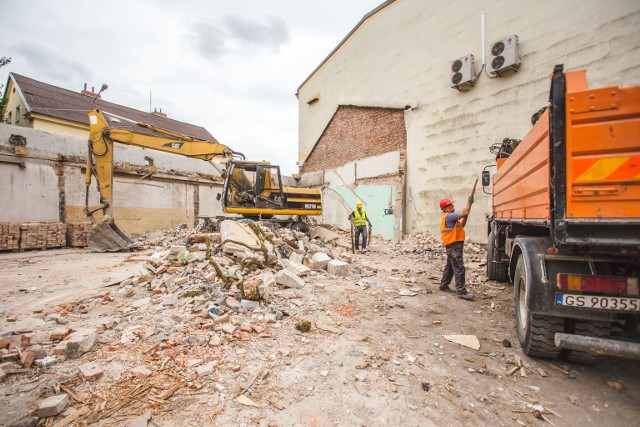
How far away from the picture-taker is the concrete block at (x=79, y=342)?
2.77 m

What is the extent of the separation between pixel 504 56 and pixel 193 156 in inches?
382

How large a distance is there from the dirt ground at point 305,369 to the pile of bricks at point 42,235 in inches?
256

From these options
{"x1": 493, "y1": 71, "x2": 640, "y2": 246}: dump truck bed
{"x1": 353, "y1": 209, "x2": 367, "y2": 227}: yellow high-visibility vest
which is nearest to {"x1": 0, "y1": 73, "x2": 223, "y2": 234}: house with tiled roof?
{"x1": 353, "y1": 209, "x2": 367, "y2": 227}: yellow high-visibility vest

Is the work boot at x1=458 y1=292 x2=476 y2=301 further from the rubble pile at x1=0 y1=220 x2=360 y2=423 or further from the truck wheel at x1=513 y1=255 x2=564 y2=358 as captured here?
the rubble pile at x1=0 y1=220 x2=360 y2=423

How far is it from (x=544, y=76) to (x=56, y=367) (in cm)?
1114

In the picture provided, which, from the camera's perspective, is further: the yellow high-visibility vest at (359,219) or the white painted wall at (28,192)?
the yellow high-visibility vest at (359,219)

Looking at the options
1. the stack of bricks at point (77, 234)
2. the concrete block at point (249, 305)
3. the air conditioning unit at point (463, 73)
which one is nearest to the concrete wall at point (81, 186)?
the stack of bricks at point (77, 234)

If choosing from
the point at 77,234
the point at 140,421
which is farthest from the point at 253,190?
the point at 140,421

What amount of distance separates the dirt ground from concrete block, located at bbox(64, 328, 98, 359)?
0.06 m

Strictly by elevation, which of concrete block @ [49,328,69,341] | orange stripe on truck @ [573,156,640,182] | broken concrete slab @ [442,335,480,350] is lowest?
broken concrete slab @ [442,335,480,350]

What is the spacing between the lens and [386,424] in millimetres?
2051

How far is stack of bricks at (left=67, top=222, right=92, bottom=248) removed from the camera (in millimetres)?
10414

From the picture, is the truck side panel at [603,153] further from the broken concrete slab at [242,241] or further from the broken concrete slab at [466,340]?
the broken concrete slab at [242,241]

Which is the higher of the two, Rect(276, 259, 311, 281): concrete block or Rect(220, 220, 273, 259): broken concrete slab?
Rect(220, 220, 273, 259): broken concrete slab
